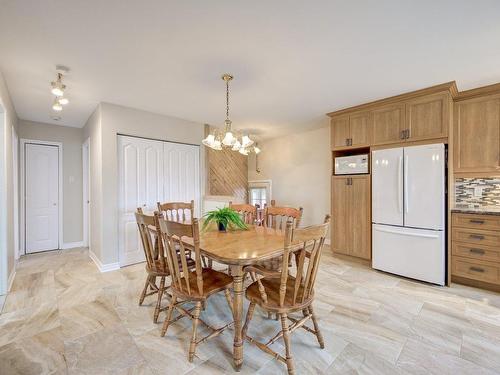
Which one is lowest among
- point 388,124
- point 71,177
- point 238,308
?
point 238,308

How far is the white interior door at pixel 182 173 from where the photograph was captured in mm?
4012

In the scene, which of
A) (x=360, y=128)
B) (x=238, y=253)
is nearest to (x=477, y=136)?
(x=360, y=128)

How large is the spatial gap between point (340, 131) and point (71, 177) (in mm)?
5014

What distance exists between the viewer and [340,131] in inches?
147

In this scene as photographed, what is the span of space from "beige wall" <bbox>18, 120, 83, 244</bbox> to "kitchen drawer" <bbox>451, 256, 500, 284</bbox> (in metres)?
6.12

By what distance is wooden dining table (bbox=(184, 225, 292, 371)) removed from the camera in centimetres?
150

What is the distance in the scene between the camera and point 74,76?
256 centimetres

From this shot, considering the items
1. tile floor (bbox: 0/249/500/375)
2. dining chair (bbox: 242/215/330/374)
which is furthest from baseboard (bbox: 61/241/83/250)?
dining chair (bbox: 242/215/330/374)

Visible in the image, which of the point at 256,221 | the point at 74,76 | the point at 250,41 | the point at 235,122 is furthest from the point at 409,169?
the point at 74,76

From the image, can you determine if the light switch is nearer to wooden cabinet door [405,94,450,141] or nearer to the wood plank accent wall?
wooden cabinet door [405,94,450,141]

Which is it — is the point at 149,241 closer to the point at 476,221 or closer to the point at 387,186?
the point at 387,186

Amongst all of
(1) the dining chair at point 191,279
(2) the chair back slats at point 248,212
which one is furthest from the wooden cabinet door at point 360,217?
(1) the dining chair at point 191,279

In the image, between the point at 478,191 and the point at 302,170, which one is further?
the point at 302,170

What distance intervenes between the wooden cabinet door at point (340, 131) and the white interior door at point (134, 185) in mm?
2846
